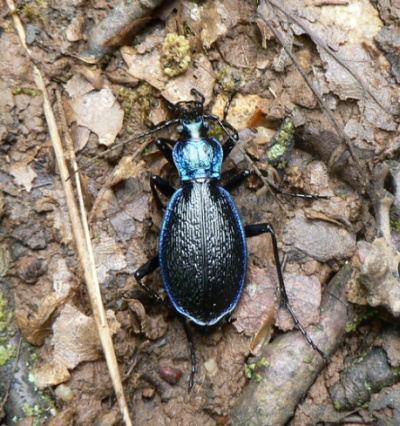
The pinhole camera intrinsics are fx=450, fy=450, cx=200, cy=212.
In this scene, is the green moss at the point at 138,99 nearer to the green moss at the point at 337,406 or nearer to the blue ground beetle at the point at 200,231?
the blue ground beetle at the point at 200,231

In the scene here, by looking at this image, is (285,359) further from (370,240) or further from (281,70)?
(281,70)

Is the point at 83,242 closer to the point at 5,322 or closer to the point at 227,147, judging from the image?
the point at 5,322

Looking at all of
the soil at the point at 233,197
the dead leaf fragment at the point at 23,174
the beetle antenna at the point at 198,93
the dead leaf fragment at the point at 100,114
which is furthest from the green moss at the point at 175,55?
the dead leaf fragment at the point at 23,174

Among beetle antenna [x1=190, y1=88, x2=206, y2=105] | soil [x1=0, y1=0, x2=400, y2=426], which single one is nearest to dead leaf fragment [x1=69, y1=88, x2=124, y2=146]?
soil [x1=0, y1=0, x2=400, y2=426]

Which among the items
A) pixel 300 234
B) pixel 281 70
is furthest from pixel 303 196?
pixel 281 70

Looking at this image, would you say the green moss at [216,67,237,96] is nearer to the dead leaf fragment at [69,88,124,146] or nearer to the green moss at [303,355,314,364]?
the dead leaf fragment at [69,88,124,146]
